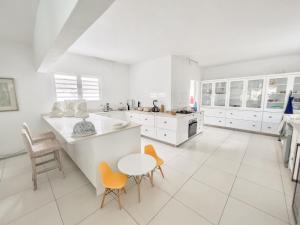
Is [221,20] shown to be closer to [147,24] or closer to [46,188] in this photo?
[147,24]

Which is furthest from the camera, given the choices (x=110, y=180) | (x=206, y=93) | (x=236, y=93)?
Result: (x=206, y=93)

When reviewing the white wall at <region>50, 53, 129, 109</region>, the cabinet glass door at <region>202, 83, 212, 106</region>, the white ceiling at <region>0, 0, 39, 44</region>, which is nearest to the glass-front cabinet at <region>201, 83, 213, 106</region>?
the cabinet glass door at <region>202, 83, 212, 106</region>

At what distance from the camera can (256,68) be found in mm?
4277

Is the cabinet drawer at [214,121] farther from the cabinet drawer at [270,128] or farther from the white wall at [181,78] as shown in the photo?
the white wall at [181,78]

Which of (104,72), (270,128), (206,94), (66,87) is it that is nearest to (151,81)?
(104,72)

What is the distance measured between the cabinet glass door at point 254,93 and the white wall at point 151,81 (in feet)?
9.20

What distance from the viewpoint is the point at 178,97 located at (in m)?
4.02

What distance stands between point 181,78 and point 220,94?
197cm

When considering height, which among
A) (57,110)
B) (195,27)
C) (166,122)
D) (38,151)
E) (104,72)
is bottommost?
(38,151)

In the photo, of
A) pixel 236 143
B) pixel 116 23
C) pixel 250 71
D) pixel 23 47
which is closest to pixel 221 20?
pixel 116 23

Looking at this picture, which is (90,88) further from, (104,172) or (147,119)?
(104,172)

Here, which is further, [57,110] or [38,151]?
[57,110]

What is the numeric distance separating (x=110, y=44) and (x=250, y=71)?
15.3 feet

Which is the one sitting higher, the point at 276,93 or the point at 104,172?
the point at 276,93
